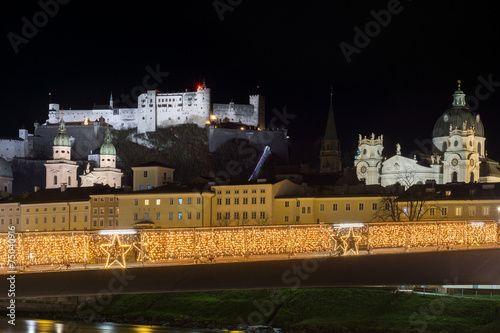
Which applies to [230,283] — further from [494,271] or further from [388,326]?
[388,326]

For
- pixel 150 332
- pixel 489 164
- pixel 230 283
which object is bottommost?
pixel 150 332

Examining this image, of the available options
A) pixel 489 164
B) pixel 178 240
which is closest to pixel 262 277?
pixel 178 240

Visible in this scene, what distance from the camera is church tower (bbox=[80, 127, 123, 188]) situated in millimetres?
130000

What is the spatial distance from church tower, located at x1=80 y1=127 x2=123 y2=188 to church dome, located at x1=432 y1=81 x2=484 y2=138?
149 feet

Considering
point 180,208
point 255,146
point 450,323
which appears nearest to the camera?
point 450,323

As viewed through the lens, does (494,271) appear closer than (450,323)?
Yes

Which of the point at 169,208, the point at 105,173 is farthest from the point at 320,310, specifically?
the point at 105,173

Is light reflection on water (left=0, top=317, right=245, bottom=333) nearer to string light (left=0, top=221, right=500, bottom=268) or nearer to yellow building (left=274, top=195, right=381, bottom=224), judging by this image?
string light (left=0, top=221, right=500, bottom=268)

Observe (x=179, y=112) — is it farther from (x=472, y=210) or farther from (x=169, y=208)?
(x=472, y=210)

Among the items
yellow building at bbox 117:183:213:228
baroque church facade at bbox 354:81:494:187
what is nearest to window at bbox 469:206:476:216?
yellow building at bbox 117:183:213:228

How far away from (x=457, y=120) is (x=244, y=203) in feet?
163

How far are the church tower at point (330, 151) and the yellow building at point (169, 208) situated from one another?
5355 cm

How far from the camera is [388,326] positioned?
44.8 m

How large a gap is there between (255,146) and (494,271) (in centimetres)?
11695
